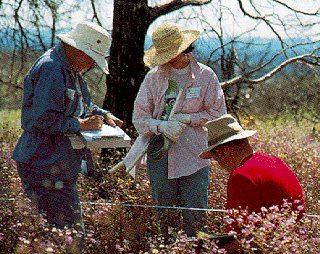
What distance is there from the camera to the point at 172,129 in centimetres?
440

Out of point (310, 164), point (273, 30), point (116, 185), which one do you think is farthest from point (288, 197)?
point (273, 30)

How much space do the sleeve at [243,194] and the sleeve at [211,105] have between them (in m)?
1.16

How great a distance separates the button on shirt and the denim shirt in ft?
2.42

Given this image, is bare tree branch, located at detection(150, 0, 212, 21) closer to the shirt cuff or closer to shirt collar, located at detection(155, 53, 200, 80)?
shirt collar, located at detection(155, 53, 200, 80)

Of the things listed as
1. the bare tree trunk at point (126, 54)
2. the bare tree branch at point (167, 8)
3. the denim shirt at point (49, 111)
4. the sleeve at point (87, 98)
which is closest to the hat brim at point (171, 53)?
the sleeve at point (87, 98)

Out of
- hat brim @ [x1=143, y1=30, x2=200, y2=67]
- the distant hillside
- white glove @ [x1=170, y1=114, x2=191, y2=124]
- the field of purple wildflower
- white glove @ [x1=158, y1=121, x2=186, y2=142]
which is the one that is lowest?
the field of purple wildflower

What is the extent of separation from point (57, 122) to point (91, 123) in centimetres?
29

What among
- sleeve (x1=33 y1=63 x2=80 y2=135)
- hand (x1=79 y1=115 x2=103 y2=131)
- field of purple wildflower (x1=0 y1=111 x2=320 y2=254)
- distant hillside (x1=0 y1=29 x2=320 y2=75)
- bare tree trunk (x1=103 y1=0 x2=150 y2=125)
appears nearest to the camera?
field of purple wildflower (x1=0 y1=111 x2=320 y2=254)

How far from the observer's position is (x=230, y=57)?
9266 millimetres

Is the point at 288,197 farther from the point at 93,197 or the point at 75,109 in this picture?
the point at 93,197

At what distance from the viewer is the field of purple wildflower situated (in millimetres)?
3180

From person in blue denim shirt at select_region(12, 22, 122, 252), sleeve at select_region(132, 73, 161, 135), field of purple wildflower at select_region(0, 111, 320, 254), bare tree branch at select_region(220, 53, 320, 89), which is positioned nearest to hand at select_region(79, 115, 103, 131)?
person in blue denim shirt at select_region(12, 22, 122, 252)

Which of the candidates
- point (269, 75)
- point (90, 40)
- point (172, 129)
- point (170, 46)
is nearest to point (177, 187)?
point (172, 129)

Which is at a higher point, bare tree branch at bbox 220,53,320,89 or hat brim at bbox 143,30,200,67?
hat brim at bbox 143,30,200,67
